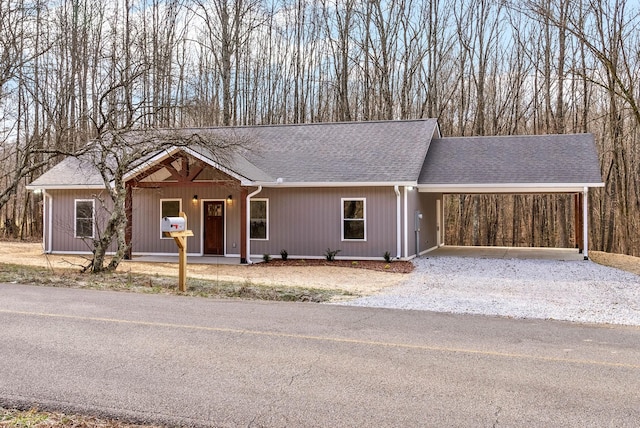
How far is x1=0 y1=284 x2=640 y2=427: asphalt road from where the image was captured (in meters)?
4.04

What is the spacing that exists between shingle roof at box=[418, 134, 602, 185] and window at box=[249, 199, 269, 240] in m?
5.11

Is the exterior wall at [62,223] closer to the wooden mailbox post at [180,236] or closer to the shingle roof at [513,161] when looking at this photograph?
the wooden mailbox post at [180,236]

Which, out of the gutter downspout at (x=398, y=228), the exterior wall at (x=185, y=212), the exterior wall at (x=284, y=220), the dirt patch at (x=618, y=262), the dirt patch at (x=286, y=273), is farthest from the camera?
the exterior wall at (x=185, y=212)

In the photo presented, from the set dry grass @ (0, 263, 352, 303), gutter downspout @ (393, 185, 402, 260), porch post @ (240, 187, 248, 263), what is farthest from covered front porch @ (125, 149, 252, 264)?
dry grass @ (0, 263, 352, 303)

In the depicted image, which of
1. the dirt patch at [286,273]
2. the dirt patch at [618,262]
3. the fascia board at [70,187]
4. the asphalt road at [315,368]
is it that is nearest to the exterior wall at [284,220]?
the fascia board at [70,187]

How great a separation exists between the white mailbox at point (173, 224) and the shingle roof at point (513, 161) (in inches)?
376

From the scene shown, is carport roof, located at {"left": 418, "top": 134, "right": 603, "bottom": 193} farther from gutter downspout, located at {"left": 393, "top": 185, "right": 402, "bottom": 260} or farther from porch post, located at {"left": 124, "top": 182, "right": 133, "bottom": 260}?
porch post, located at {"left": 124, "top": 182, "right": 133, "bottom": 260}

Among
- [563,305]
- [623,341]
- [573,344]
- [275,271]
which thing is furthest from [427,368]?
[275,271]

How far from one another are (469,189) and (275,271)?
23.8 ft

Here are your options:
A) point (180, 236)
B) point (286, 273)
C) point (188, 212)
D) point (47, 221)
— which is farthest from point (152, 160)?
point (180, 236)

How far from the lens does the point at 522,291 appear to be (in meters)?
11.0

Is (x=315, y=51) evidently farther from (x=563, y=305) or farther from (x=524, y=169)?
(x=563, y=305)

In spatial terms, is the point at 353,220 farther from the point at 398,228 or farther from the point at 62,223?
the point at 62,223

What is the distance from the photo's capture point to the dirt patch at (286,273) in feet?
39.6
